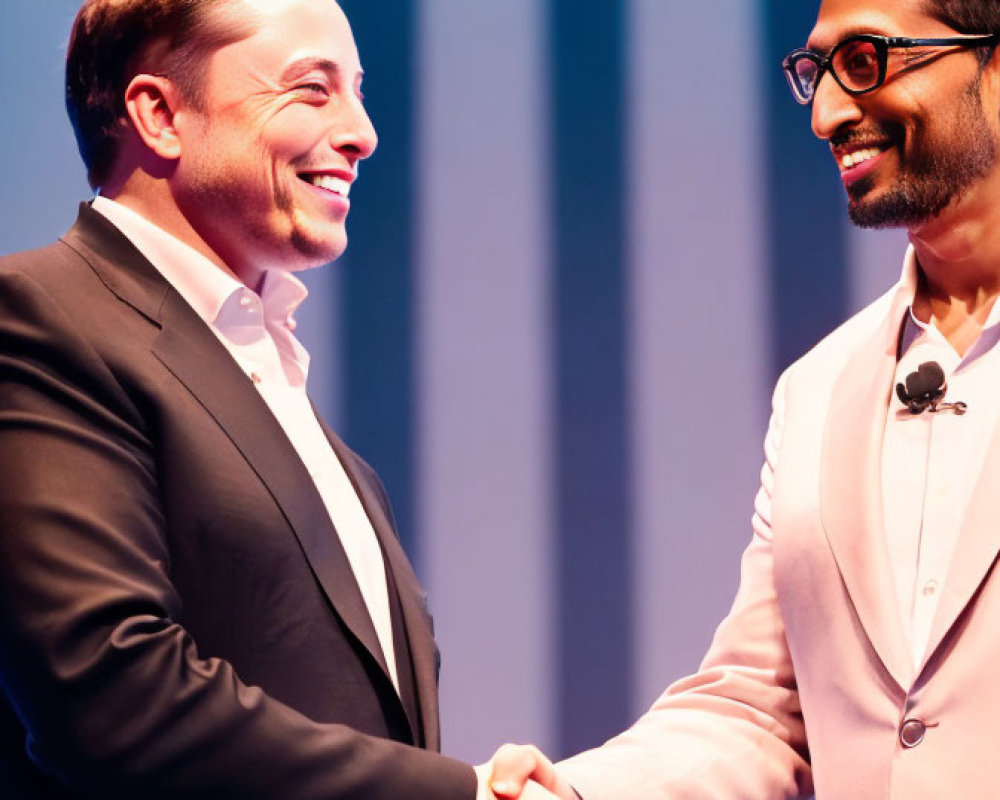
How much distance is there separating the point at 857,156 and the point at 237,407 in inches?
38.3

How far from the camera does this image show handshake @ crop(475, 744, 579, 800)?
1.72 m

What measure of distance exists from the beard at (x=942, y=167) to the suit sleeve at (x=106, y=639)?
1.02 meters

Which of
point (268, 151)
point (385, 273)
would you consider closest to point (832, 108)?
point (268, 151)

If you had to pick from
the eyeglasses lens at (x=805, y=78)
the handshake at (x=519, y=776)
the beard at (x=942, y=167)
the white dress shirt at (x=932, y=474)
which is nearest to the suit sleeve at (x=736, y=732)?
the handshake at (x=519, y=776)

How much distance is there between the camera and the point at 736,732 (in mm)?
2021

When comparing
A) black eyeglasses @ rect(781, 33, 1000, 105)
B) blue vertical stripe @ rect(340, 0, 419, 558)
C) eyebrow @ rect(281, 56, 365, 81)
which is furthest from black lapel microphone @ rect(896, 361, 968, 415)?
blue vertical stripe @ rect(340, 0, 419, 558)

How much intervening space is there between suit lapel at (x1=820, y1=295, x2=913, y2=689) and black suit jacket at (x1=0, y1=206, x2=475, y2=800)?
22.2 inches

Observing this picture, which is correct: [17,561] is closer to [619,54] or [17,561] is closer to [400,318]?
[400,318]

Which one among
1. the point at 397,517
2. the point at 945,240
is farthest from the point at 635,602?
the point at 945,240

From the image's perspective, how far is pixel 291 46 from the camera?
1939 millimetres

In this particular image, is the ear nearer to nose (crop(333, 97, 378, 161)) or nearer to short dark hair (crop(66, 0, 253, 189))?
short dark hair (crop(66, 0, 253, 189))

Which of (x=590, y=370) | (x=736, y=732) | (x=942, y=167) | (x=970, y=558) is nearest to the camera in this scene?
(x=970, y=558)

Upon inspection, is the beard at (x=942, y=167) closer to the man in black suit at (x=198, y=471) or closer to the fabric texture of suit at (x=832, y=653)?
the fabric texture of suit at (x=832, y=653)

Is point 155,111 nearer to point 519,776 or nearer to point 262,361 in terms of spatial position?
point 262,361
